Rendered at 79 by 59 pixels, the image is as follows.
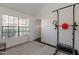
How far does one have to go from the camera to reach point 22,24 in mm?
5055

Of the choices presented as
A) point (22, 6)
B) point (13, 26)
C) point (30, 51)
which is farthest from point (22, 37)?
point (22, 6)

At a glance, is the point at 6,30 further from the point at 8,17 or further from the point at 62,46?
the point at 62,46

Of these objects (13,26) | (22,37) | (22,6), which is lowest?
(22,37)

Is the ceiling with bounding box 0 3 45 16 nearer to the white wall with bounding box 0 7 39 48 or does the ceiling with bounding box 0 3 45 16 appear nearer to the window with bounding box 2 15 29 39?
the white wall with bounding box 0 7 39 48

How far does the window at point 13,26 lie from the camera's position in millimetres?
3705

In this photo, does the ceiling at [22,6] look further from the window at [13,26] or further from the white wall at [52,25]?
the window at [13,26]

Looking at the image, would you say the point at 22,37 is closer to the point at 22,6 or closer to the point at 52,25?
the point at 22,6

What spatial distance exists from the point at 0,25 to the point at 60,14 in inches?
119

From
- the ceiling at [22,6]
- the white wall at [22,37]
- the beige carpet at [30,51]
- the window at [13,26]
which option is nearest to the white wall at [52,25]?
the ceiling at [22,6]

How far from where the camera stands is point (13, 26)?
4.31m

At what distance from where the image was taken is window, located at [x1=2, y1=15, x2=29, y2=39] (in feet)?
12.2

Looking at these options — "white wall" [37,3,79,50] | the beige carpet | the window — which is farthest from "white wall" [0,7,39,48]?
"white wall" [37,3,79,50]

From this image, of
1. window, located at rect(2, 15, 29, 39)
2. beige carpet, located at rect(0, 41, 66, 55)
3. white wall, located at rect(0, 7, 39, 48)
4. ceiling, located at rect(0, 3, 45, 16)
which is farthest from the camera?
window, located at rect(2, 15, 29, 39)
